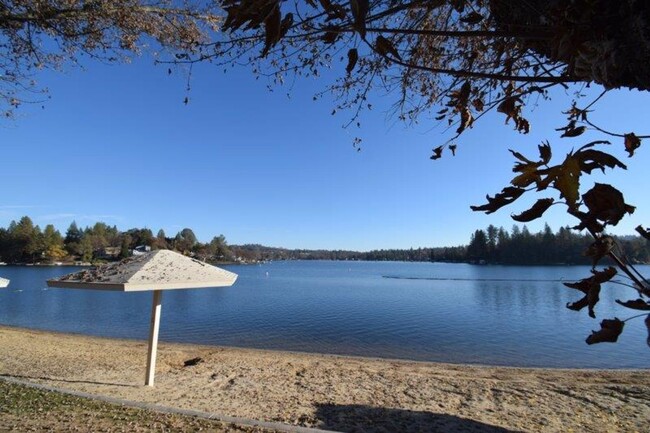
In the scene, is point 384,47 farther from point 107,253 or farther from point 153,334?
point 107,253

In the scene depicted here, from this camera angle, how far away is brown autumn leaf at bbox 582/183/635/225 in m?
0.75

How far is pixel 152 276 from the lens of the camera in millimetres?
7398

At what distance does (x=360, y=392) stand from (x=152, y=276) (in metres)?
4.72

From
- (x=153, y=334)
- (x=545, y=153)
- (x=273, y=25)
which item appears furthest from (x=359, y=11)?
(x=153, y=334)

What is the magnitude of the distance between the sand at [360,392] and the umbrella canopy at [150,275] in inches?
82.6

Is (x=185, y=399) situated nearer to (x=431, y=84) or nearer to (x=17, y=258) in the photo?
(x=431, y=84)

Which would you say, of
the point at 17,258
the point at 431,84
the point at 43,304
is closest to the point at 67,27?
the point at 431,84

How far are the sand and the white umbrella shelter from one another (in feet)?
5.35

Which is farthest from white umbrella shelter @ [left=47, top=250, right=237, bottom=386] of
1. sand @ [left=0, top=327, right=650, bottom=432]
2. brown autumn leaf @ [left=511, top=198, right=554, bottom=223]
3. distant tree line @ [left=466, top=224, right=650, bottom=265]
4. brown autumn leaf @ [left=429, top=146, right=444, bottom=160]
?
distant tree line @ [left=466, top=224, right=650, bottom=265]

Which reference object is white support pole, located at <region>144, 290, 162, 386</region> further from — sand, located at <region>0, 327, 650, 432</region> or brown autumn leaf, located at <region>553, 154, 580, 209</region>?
brown autumn leaf, located at <region>553, 154, 580, 209</region>

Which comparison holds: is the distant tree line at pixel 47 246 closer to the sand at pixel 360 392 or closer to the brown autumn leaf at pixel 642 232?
the sand at pixel 360 392

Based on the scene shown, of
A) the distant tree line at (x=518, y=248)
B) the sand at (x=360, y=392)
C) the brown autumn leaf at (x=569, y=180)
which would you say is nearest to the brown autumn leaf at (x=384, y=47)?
the brown autumn leaf at (x=569, y=180)

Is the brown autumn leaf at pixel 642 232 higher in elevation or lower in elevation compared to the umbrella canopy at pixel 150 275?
higher

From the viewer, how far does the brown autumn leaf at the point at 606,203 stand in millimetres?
754
